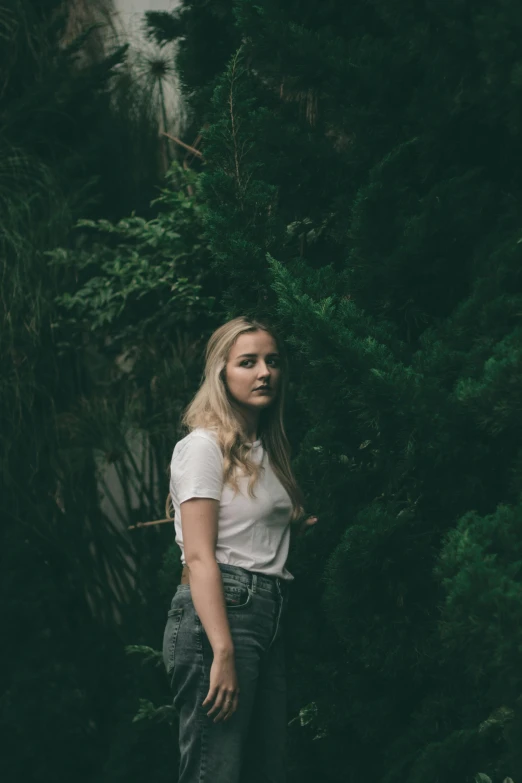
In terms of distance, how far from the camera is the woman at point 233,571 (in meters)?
2.35

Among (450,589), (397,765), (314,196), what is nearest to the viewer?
(450,589)

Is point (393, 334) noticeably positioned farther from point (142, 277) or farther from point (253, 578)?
point (142, 277)

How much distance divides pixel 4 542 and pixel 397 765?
2.26 meters

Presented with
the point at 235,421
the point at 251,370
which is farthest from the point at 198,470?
the point at 251,370

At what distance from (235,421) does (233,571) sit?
385mm

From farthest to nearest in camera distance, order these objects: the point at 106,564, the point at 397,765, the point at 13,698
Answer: the point at 106,564
the point at 13,698
the point at 397,765

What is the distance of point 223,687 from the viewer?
2305mm

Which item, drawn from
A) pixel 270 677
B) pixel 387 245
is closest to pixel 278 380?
pixel 387 245

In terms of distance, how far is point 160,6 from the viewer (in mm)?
5039

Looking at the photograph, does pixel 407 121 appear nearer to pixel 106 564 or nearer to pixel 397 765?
pixel 397 765

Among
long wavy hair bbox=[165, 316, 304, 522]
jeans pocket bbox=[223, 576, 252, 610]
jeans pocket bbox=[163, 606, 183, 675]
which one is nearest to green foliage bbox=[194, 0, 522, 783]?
long wavy hair bbox=[165, 316, 304, 522]

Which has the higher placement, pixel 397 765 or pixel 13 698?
pixel 13 698

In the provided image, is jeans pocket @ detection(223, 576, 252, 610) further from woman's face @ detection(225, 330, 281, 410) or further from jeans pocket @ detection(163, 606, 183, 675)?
woman's face @ detection(225, 330, 281, 410)

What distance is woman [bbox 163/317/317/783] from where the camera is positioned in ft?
7.72
